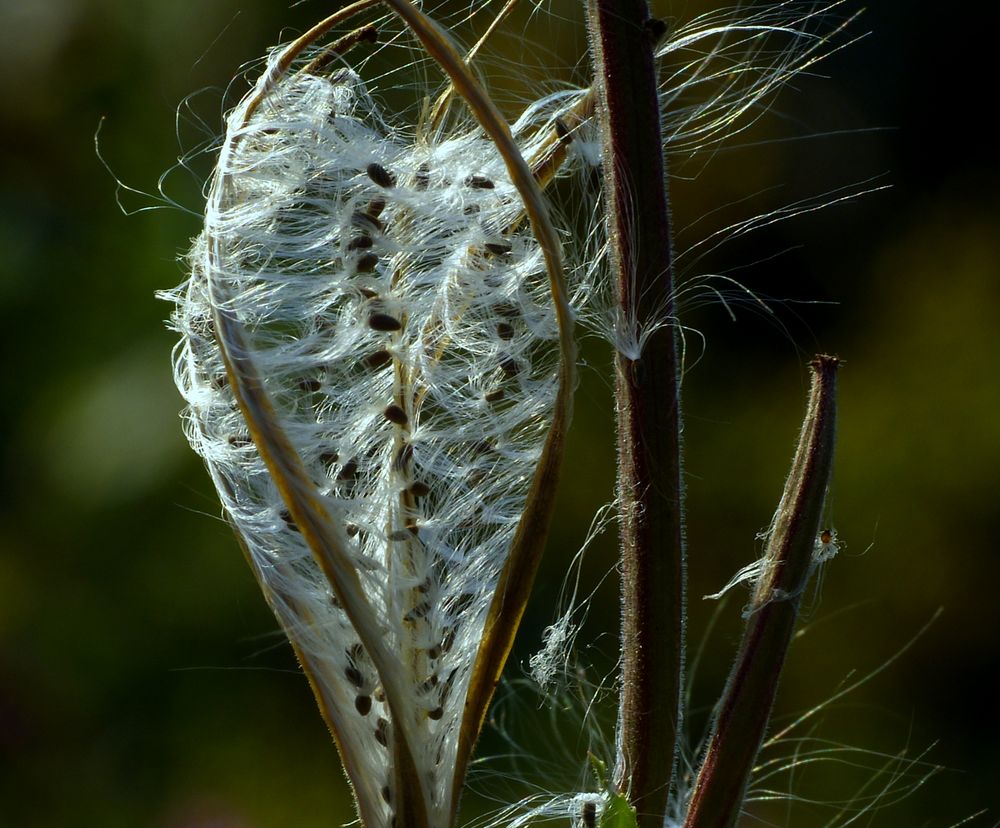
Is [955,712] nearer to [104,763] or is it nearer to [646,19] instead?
[104,763]

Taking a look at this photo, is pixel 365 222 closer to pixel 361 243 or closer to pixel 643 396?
pixel 361 243

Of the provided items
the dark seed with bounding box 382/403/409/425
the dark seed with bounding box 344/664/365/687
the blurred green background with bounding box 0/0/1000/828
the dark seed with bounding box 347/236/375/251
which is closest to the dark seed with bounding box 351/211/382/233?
the dark seed with bounding box 347/236/375/251

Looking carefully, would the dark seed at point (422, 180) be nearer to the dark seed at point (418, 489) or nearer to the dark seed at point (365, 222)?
the dark seed at point (365, 222)

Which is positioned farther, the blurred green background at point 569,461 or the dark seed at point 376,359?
the blurred green background at point 569,461

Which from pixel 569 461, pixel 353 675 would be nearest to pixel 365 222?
pixel 353 675

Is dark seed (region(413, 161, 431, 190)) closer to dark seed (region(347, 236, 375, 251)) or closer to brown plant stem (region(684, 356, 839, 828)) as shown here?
dark seed (region(347, 236, 375, 251))

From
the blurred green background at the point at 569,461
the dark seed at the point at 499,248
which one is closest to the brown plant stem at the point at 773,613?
the dark seed at the point at 499,248

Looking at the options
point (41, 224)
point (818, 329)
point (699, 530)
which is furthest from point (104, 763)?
point (818, 329)
